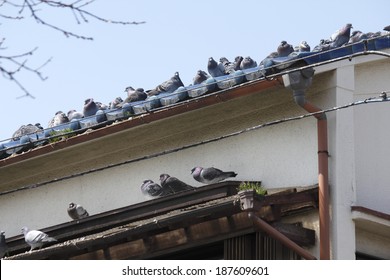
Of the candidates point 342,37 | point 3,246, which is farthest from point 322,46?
point 3,246

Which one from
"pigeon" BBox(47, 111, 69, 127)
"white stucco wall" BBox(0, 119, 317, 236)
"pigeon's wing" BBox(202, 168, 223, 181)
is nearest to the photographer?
"white stucco wall" BBox(0, 119, 317, 236)

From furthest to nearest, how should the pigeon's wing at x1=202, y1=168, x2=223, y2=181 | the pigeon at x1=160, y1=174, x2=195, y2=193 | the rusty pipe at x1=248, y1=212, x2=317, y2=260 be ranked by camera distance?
the pigeon at x1=160, y1=174, x2=195, y2=193 < the pigeon's wing at x1=202, y1=168, x2=223, y2=181 < the rusty pipe at x1=248, y1=212, x2=317, y2=260

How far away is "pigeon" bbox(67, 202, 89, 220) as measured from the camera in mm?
14938

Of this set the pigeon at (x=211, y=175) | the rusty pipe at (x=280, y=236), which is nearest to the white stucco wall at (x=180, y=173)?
the pigeon at (x=211, y=175)

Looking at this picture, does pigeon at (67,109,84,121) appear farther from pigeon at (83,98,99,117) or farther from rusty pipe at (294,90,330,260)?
rusty pipe at (294,90,330,260)

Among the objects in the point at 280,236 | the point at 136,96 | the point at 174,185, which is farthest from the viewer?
the point at 136,96

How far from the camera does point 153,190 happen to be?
14.4 m

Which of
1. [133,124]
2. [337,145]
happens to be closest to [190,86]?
[133,124]

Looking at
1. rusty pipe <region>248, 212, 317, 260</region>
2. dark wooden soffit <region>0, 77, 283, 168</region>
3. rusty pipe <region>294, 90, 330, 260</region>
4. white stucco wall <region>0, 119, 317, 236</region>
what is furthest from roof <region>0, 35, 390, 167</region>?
rusty pipe <region>248, 212, 317, 260</region>

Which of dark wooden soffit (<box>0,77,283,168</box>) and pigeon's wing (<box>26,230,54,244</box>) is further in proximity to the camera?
pigeon's wing (<box>26,230,54,244</box>)

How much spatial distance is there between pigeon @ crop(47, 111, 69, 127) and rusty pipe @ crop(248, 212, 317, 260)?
15.5 feet

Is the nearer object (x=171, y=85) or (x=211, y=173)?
(x=211, y=173)

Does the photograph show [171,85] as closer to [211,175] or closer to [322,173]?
[211,175]

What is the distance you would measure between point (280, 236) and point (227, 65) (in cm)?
377
